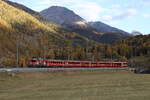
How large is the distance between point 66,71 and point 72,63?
1397cm

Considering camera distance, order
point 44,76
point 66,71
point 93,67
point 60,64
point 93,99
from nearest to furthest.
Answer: point 93,99
point 44,76
point 66,71
point 60,64
point 93,67

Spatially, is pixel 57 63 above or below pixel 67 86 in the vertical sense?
above

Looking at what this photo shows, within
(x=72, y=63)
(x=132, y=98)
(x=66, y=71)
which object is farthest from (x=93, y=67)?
(x=132, y=98)

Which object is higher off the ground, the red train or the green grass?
the red train

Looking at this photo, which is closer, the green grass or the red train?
the green grass

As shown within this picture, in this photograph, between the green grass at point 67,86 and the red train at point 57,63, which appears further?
the red train at point 57,63

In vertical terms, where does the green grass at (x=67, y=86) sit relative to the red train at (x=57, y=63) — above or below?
below

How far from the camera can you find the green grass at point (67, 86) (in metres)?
45.2

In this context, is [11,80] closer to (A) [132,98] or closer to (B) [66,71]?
(B) [66,71]

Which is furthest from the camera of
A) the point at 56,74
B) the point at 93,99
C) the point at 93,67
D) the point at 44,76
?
the point at 93,67

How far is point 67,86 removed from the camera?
61.7 metres

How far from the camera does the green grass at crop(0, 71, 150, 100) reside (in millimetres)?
45197

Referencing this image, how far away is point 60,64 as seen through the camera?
375 ft

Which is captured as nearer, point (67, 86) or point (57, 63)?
point (67, 86)
